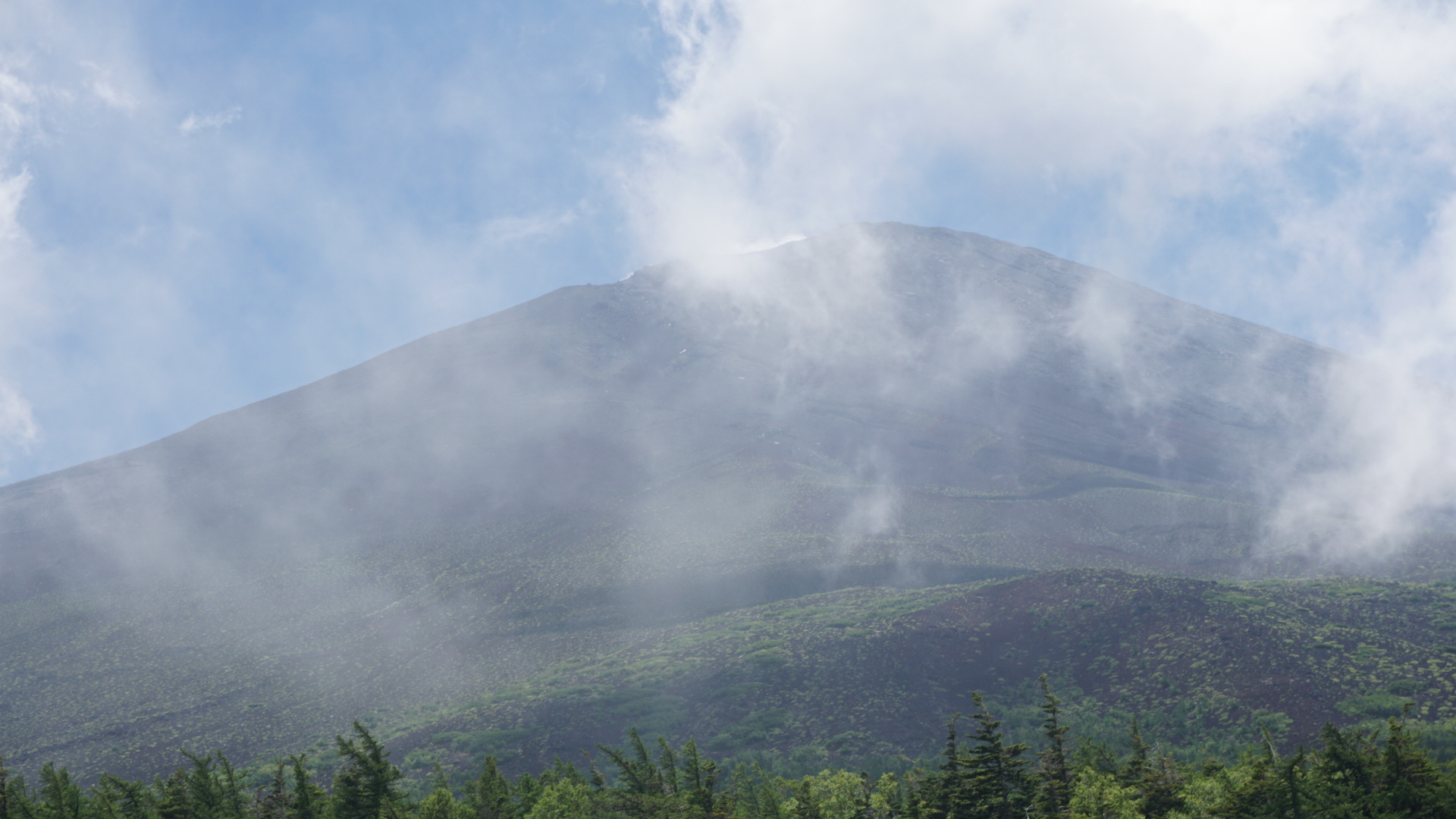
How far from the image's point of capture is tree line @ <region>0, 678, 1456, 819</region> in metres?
14.5

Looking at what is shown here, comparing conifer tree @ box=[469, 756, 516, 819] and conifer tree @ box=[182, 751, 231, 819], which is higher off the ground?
conifer tree @ box=[182, 751, 231, 819]

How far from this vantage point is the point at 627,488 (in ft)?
325

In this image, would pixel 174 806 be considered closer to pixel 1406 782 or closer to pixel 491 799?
pixel 491 799

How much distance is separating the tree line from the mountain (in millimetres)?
36090

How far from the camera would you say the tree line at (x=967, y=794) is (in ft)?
47.6

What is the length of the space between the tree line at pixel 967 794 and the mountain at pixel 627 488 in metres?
36.1

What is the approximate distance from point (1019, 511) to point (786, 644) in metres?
40.1

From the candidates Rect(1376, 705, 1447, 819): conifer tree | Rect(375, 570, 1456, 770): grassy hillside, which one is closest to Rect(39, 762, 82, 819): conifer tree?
Rect(1376, 705, 1447, 819): conifer tree

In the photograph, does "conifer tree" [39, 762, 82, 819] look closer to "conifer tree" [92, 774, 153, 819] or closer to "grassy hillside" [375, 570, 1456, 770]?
"conifer tree" [92, 774, 153, 819]

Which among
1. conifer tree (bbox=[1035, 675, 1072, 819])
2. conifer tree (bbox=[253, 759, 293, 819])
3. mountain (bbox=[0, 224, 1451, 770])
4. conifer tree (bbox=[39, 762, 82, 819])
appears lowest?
conifer tree (bbox=[1035, 675, 1072, 819])

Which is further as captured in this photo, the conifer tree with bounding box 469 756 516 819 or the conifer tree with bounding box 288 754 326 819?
the conifer tree with bounding box 469 756 516 819

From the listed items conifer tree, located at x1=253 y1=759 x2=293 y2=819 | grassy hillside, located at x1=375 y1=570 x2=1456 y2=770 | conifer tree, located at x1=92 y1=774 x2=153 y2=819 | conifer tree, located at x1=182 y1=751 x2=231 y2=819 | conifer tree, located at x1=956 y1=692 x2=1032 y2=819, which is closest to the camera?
conifer tree, located at x1=956 y1=692 x2=1032 y2=819

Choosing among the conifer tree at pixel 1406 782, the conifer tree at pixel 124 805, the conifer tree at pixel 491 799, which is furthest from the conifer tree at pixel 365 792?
the conifer tree at pixel 1406 782

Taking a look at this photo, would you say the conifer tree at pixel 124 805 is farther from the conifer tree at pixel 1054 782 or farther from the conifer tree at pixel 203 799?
the conifer tree at pixel 1054 782
